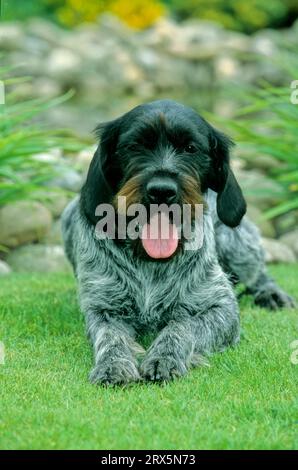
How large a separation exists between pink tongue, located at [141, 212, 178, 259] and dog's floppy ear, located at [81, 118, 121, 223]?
333mm

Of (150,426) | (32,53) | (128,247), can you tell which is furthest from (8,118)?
(32,53)

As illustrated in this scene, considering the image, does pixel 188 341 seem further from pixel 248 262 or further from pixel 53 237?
pixel 53 237

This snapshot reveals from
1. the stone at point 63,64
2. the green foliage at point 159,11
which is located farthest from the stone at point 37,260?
the green foliage at point 159,11

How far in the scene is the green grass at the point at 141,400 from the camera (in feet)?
10.3

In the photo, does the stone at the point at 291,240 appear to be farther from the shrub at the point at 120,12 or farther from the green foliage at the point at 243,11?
the green foliage at the point at 243,11

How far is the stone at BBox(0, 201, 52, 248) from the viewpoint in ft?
23.3

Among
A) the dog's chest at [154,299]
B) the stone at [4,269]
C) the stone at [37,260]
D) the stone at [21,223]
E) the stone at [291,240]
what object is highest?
the dog's chest at [154,299]

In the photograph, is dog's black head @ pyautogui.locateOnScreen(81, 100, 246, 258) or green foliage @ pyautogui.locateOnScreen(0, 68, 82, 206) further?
green foliage @ pyautogui.locateOnScreen(0, 68, 82, 206)

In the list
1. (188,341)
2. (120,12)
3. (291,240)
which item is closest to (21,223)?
(291,240)

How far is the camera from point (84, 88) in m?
19.2

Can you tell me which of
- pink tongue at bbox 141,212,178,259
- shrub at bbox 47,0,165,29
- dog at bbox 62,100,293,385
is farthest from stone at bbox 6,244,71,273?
shrub at bbox 47,0,165,29

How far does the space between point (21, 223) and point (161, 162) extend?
3.14m

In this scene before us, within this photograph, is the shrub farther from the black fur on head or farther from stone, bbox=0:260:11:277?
the black fur on head

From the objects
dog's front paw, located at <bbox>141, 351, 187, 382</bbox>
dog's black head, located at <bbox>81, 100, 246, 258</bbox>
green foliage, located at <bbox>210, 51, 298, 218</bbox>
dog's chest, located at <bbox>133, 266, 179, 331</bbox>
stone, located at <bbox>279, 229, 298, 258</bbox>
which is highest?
dog's black head, located at <bbox>81, 100, 246, 258</bbox>
